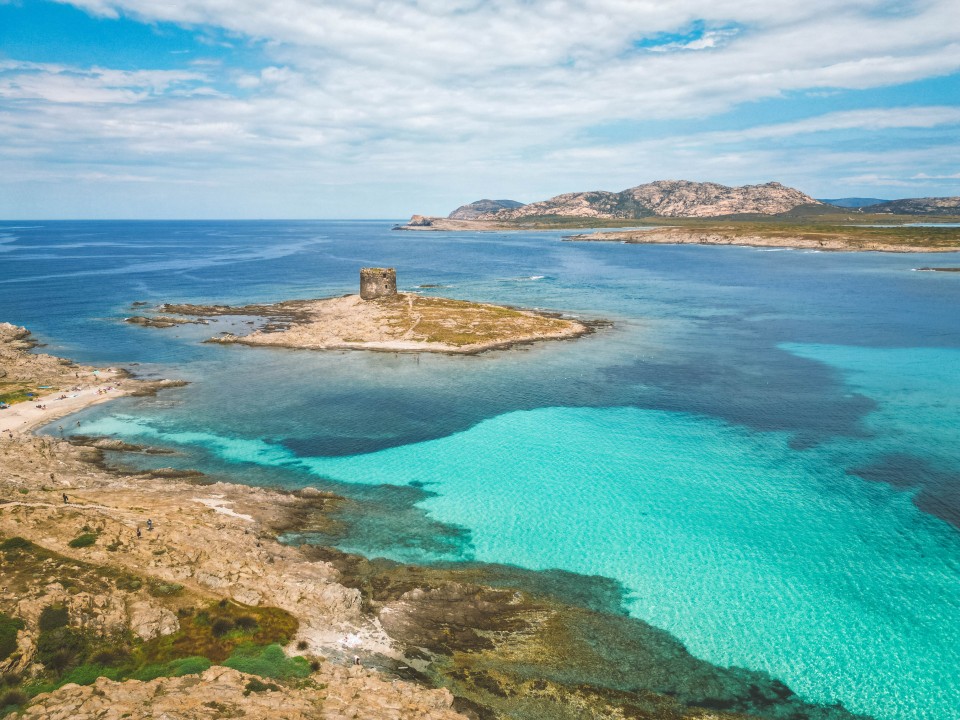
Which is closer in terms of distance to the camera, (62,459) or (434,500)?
(434,500)

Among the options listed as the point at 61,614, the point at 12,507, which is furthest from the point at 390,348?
the point at 61,614

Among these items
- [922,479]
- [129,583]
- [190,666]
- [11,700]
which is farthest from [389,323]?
[11,700]

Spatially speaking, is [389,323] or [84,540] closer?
[84,540]

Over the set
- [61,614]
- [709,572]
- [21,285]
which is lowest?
[709,572]

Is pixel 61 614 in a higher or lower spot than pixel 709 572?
higher

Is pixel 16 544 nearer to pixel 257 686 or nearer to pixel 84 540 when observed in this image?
pixel 84 540

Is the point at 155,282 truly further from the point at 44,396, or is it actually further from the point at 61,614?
the point at 61,614

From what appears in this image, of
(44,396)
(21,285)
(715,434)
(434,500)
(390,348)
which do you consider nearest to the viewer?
(434,500)
